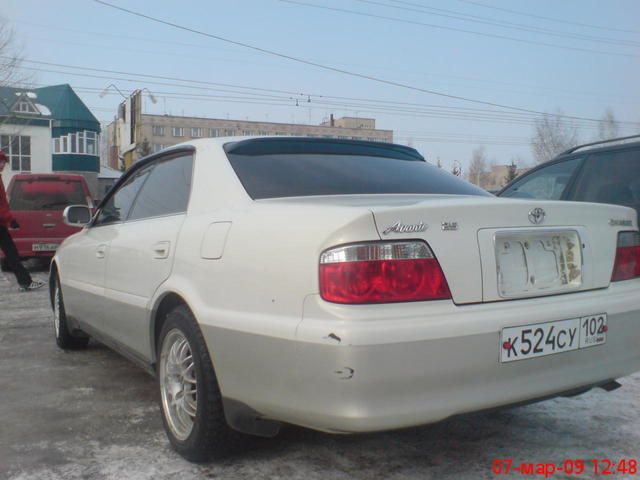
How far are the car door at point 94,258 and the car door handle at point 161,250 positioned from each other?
0.83 m

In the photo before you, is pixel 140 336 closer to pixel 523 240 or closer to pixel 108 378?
pixel 108 378

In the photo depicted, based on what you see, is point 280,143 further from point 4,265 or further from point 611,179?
point 4,265

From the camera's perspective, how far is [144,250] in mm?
3346

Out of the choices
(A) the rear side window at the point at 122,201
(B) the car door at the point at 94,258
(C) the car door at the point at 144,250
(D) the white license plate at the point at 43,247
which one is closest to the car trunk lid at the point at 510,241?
(C) the car door at the point at 144,250

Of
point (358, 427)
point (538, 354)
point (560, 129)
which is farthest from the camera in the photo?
point (560, 129)

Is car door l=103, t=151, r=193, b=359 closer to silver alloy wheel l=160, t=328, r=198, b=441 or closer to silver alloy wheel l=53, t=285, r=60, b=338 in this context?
silver alloy wheel l=160, t=328, r=198, b=441

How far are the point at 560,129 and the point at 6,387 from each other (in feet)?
190

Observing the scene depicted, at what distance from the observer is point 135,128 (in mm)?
22047

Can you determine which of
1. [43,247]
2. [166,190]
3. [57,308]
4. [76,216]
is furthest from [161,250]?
[43,247]

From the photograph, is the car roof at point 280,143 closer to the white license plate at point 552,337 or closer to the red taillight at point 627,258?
the red taillight at point 627,258

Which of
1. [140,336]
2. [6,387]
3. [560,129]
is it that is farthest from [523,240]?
[560,129]

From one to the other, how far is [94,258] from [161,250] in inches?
48.5

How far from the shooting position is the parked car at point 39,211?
10656mm
